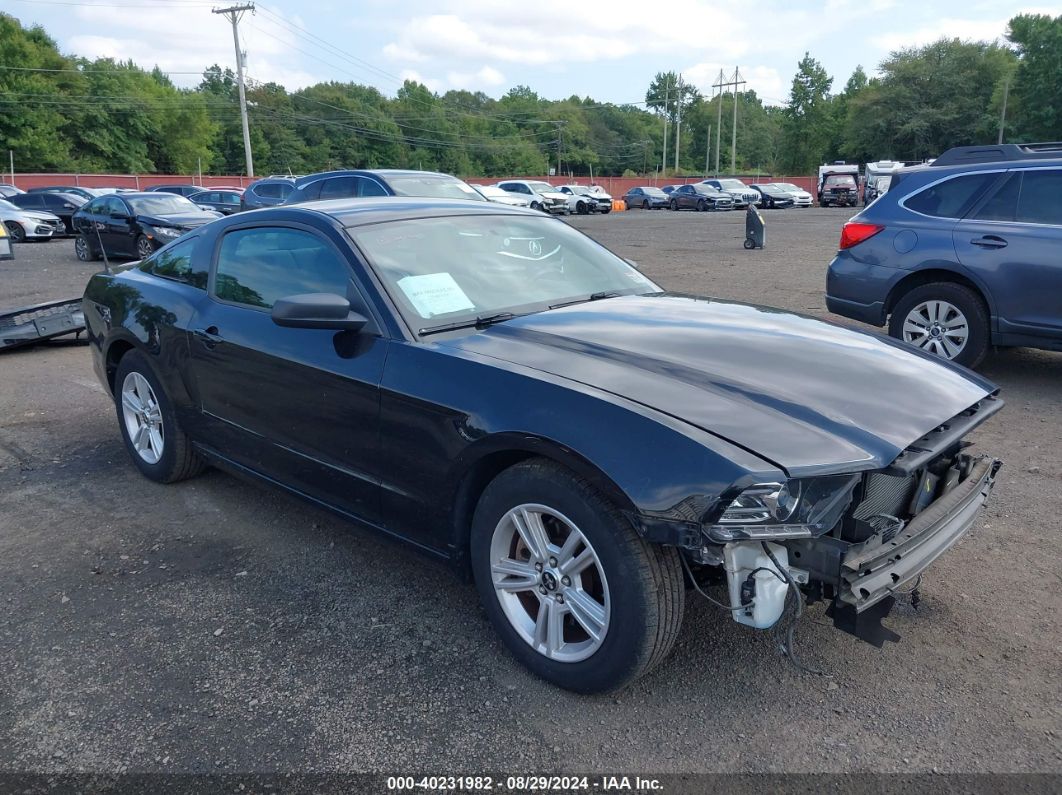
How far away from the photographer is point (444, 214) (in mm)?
3963

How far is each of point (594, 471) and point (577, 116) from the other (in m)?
129

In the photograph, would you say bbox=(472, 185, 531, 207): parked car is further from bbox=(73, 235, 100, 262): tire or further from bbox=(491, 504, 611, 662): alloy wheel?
bbox=(491, 504, 611, 662): alloy wheel

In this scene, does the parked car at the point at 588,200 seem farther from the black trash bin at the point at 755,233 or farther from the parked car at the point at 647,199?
the black trash bin at the point at 755,233

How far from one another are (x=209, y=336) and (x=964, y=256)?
18.2ft

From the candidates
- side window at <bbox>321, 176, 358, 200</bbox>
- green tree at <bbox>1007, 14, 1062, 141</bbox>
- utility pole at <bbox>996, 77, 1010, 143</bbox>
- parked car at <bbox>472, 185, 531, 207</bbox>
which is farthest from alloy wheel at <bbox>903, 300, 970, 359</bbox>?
green tree at <bbox>1007, 14, 1062, 141</bbox>

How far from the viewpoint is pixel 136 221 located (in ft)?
51.0

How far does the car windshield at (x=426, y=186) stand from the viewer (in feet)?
41.3

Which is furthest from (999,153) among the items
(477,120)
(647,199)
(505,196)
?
(477,120)

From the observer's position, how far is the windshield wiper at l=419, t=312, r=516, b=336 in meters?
3.25

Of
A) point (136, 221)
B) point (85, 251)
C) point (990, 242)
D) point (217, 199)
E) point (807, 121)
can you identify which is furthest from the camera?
point (807, 121)

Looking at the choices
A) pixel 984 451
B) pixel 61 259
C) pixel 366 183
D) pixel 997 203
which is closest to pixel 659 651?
pixel 984 451

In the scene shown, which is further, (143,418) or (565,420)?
(143,418)

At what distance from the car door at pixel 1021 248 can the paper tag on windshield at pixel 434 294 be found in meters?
4.77

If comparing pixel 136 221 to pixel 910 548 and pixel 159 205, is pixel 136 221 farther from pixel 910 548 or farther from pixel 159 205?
pixel 910 548
